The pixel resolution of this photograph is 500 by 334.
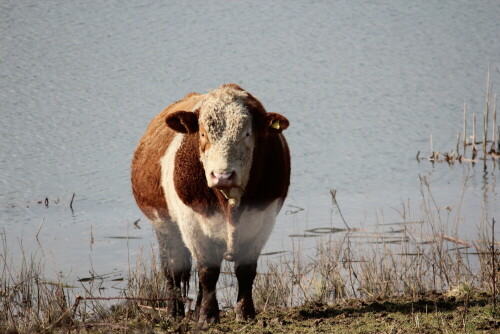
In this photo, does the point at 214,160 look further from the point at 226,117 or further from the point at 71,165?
the point at 71,165

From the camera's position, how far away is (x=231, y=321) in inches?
292

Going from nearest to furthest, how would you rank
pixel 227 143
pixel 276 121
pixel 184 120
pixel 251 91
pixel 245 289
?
pixel 227 143, pixel 276 121, pixel 184 120, pixel 245 289, pixel 251 91

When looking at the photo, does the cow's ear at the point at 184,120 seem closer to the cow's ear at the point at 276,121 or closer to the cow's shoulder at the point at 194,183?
the cow's shoulder at the point at 194,183

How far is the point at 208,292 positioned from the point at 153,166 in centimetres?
131

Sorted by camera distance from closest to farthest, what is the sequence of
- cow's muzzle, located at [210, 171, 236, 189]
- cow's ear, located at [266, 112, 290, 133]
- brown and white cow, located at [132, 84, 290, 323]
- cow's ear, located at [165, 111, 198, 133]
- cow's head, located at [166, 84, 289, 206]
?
cow's muzzle, located at [210, 171, 236, 189] < cow's head, located at [166, 84, 289, 206] < brown and white cow, located at [132, 84, 290, 323] < cow's ear, located at [266, 112, 290, 133] < cow's ear, located at [165, 111, 198, 133]

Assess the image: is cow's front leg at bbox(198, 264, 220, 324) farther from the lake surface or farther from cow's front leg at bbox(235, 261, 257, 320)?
the lake surface

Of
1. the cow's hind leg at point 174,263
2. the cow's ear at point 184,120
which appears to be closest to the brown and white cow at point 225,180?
the cow's ear at point 184,120

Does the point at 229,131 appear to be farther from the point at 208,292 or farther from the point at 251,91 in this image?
the point at 251,91

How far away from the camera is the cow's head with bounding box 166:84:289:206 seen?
658 centimetres

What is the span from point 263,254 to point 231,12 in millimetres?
45604

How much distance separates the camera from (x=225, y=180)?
6.48 m

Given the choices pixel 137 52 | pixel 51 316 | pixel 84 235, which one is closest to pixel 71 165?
pixel 84 235

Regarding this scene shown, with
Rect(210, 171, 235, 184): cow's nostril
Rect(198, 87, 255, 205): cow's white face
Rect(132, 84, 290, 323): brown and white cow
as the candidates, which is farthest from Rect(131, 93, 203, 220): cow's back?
Rect(210, 171, 235, 184): cow's nostril

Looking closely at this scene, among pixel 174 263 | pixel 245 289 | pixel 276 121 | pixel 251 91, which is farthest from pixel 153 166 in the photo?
pixel 251 91
